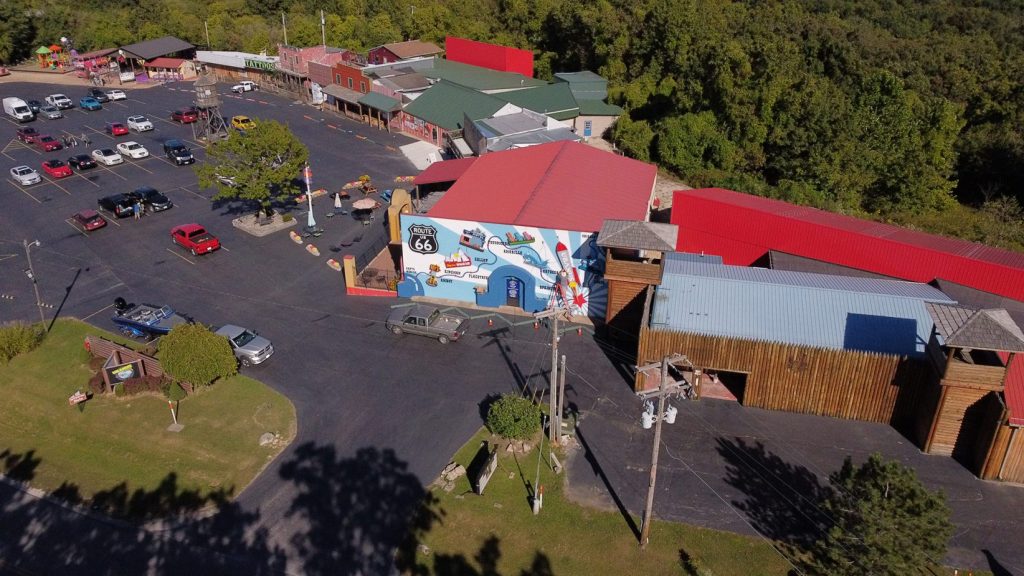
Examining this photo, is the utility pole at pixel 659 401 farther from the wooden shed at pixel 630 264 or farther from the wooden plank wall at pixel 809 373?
the wooden shed at pixel 630 264

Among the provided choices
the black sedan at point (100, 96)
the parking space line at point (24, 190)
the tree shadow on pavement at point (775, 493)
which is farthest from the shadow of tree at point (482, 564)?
the black sedan at point (100, 96)

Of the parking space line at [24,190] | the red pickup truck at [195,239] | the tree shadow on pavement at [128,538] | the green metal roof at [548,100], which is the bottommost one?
the tree shadow on pavement at [128,538]

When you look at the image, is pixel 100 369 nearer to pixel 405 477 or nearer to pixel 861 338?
pixel 405 477

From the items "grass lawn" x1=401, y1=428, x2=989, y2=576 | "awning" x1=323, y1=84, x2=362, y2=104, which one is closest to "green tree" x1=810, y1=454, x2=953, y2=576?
"grass lawn" x1=401, y1=428, x2=989, y2=576

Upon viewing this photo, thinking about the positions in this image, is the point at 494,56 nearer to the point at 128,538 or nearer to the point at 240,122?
the point at 240,122

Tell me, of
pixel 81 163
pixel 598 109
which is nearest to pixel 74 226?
pixel 81 163

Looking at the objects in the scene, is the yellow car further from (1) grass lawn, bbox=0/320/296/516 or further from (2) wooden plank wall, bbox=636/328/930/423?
(2) wooden plank wall, bbox=636/328/930/423

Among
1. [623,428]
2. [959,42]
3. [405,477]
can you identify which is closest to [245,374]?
[405,477]
